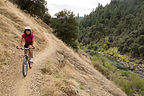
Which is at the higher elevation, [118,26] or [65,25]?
[118,26]

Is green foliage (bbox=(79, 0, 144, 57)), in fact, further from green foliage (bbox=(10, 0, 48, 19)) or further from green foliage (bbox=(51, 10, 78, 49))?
green foliage (bbox=(10, 0, 48, 19))

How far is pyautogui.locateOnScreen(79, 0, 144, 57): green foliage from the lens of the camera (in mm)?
102375

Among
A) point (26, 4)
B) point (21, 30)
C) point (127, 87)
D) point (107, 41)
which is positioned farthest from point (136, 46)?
point (21, 30)

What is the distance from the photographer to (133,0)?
507ft

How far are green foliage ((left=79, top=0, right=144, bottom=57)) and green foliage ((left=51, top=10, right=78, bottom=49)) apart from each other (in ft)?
244

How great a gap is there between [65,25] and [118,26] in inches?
4643

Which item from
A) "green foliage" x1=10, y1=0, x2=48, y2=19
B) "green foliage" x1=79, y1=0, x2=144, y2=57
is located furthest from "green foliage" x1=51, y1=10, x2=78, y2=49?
"green foliage" x1=79, y1=0, x2=144, y2=57

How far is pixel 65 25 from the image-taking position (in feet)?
80.6

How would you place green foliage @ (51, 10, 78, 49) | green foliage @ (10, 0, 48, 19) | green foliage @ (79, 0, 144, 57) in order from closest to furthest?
green foliage @ (10, 0, 48, 19), green foliage @ (51, 10, 78, 49), green foliage @ (79, 0, 144, 57)

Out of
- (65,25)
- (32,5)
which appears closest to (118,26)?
(65,25)

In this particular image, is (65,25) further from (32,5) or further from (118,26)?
(118,26)

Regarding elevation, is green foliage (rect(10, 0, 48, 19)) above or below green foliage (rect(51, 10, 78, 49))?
above

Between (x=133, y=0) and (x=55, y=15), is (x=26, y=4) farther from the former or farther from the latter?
(x=133, y=0)

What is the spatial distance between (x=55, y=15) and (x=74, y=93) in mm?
21977
